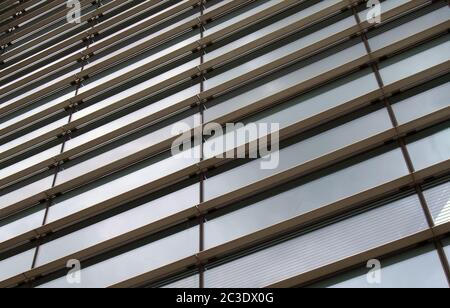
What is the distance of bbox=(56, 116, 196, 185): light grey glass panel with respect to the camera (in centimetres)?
1458

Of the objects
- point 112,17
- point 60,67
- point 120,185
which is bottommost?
point 120,185

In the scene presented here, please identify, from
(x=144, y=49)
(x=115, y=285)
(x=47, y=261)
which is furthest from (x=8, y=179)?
(x=115, y=285)

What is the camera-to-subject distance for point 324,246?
10.6 meters

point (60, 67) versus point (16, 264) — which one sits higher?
point (60, 67)

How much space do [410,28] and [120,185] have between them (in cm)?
643

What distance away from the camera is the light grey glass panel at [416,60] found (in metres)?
12.4

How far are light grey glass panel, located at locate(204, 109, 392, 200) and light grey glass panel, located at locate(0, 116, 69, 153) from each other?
594cm

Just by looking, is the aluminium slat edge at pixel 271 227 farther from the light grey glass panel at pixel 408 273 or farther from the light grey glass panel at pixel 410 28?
the light grey glass panel at pixel 410 28

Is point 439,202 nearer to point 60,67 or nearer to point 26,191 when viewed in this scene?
point 26,191

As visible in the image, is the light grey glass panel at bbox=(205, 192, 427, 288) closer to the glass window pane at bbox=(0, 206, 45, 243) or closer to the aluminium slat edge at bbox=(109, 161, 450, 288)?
the aluminium slat edge at bbox=(109, 161, 450, 288)

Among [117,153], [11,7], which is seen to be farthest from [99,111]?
[11,7]

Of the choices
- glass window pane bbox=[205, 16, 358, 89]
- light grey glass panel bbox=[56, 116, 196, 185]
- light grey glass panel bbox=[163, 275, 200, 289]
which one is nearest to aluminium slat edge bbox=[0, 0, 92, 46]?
light grey glass panel bbox=[56, 116, 196, 185]

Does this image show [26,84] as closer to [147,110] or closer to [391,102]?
[147,110]

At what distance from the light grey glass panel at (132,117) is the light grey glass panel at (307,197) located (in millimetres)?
4215
